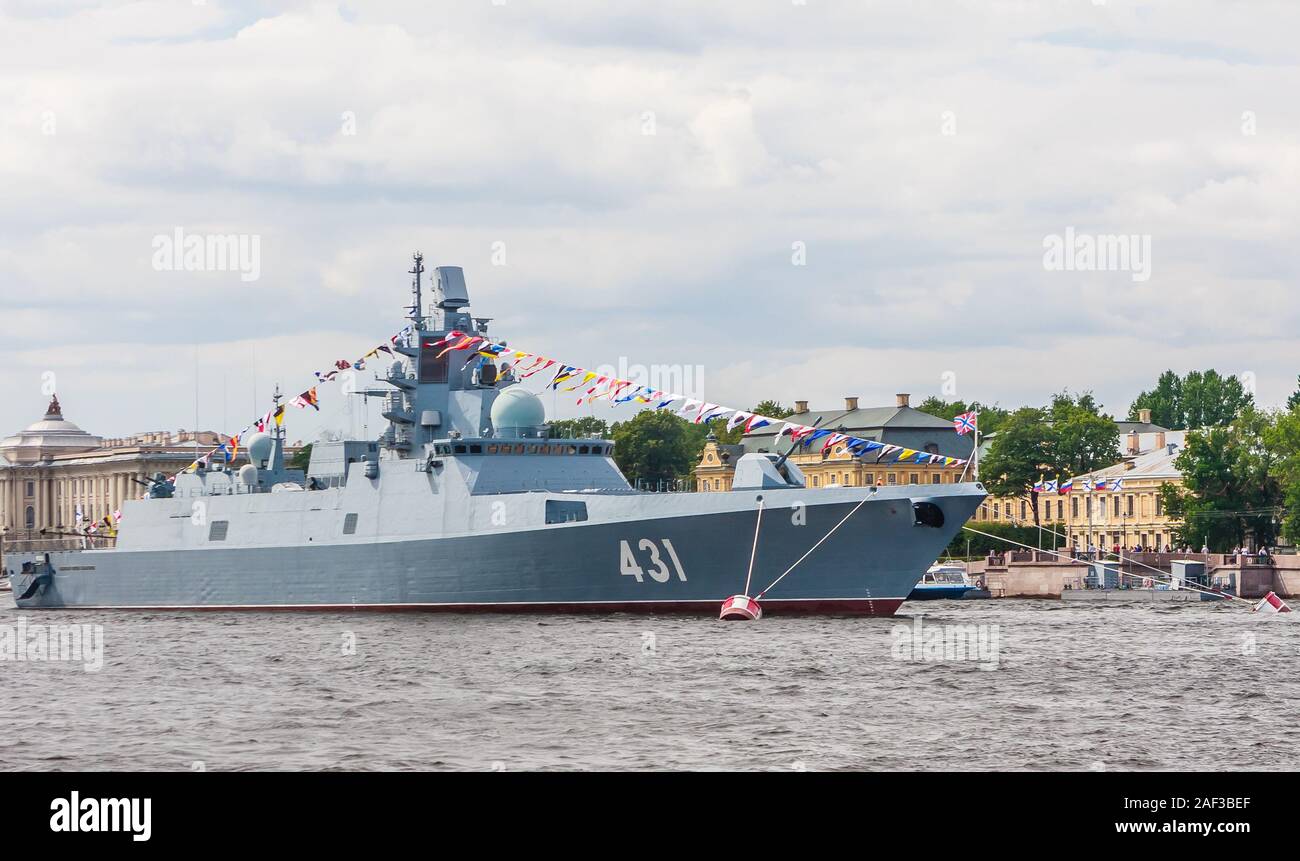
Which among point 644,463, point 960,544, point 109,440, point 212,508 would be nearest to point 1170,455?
point 960,544

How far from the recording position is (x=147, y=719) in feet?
80.3

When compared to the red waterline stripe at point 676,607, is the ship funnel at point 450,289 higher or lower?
higher

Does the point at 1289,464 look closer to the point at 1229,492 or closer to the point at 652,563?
the point at 1229,492

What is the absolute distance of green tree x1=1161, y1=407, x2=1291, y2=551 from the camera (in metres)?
82.9

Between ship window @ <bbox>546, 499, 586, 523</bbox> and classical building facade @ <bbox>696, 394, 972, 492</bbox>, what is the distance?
53783mm

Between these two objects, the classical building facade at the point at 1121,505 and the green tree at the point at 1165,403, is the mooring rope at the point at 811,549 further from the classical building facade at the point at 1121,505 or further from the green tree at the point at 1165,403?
the green tree at the point at 1165,403

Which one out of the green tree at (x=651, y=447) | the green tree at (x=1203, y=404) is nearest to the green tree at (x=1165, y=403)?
the green tree at (x=1203, y=404)

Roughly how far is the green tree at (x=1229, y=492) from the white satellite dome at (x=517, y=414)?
4706cm

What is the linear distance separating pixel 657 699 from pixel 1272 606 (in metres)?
33.8

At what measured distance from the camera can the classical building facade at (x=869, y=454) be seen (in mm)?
100062
